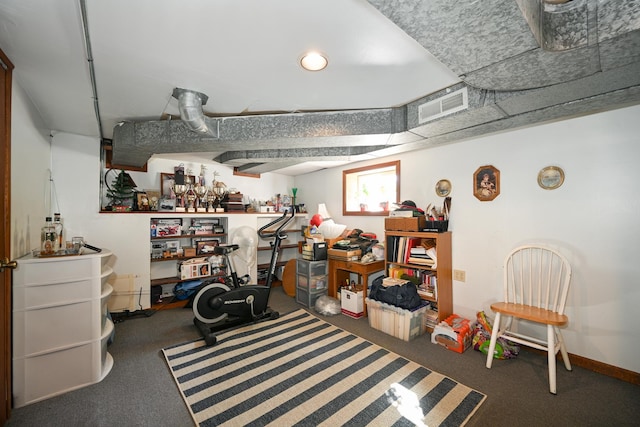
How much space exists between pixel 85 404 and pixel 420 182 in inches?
145

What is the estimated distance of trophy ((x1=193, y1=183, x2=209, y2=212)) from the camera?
3.72m

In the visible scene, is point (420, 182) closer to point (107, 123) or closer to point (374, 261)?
point (374, 261)

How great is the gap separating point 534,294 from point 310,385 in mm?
2184

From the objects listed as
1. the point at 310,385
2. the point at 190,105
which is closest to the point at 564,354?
the point at 310,385

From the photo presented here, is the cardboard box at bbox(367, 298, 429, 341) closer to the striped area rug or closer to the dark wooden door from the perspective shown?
the striped area rug

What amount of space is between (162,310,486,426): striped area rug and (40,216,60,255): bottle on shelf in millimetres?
1282

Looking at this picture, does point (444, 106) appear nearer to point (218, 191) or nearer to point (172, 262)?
point (218, 191)

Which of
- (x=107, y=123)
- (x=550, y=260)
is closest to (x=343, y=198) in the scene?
(x=550, y=260)

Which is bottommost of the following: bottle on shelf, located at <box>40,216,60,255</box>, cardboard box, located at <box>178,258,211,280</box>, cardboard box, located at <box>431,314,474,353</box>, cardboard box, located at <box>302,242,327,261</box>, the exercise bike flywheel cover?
cardboard box, located at <box>431,314,474,353</box>

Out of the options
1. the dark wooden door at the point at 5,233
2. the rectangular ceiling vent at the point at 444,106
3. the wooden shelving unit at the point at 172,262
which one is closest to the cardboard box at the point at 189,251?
the wooden shelving unit at the point at 172,262

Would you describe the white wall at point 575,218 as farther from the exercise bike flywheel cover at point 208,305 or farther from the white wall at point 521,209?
the exercise bike flywheel cover at point 208,305

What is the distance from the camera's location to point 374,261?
3.29 metres

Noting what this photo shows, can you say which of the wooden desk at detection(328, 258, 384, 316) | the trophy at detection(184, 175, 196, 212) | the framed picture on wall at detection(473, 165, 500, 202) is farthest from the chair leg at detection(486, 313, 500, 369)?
the trophy at detection(184, 175, 196, 212)

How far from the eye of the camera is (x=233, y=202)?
4094 mm
